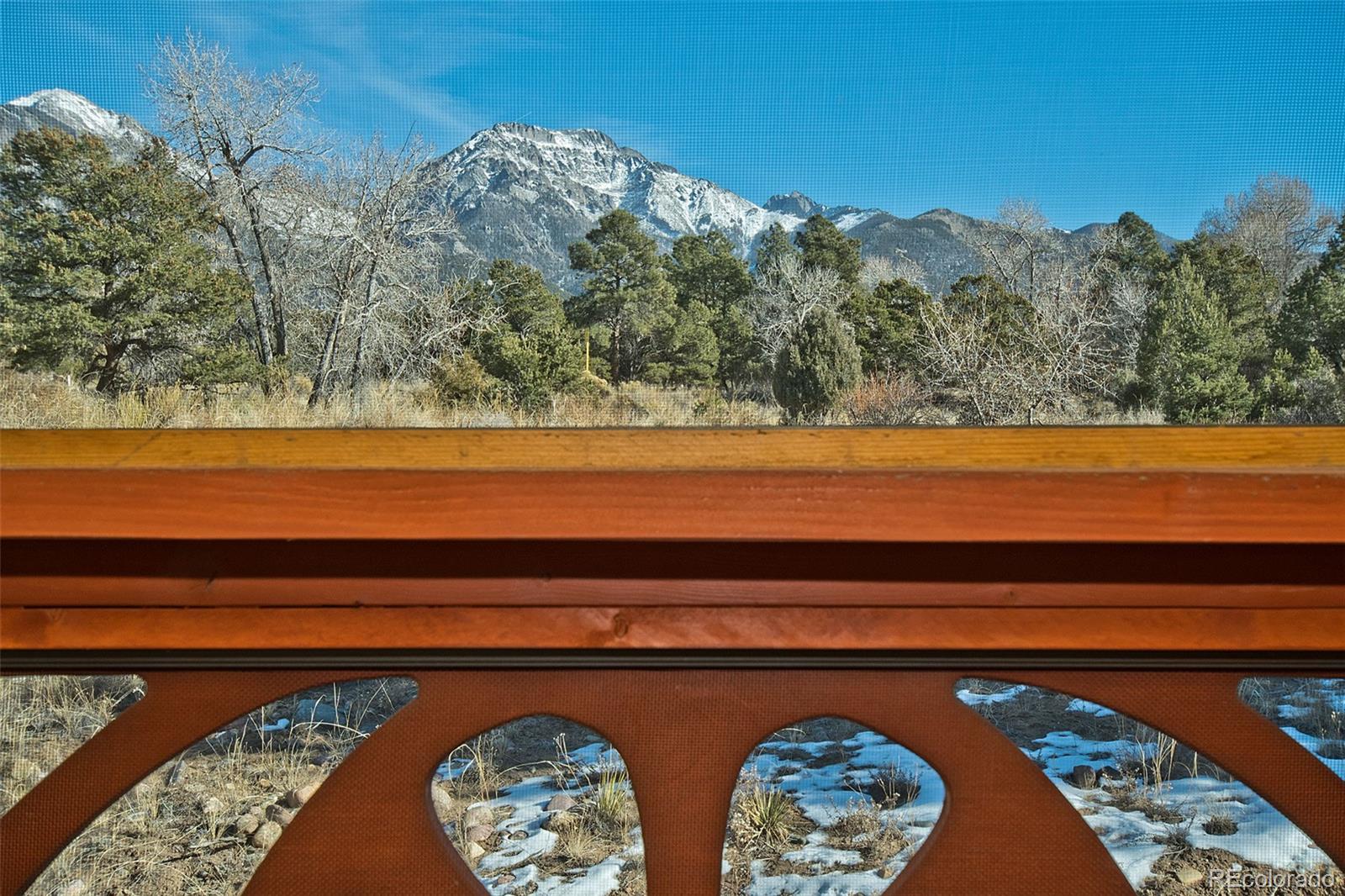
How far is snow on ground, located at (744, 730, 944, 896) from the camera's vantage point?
0.95 m

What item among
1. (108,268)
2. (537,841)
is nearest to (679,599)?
(537,841)

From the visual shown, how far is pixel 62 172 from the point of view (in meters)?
1.07

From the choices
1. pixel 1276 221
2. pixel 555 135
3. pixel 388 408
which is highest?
pixel 555 135

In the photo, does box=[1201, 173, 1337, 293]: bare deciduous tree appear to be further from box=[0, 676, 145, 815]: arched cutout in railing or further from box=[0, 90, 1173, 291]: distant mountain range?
box=[0, 676, 145, 815]: arched cutout in railing

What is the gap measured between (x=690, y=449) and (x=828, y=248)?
66 cm

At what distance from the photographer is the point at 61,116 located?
832 millimetres

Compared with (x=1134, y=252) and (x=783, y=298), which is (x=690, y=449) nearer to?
(x=1134, y=252)

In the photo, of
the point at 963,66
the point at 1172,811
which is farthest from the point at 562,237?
the point at 1172,811

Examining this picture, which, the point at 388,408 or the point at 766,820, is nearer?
the point at 388,408

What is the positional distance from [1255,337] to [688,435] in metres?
0.84

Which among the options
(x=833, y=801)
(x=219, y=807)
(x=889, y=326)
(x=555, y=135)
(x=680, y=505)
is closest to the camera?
→ (x=680, y=505)

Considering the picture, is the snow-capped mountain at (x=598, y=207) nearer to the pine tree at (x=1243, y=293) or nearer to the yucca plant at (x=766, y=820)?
the pine tree at (x=1243, y=293)

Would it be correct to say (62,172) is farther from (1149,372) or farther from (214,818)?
(1149,372)

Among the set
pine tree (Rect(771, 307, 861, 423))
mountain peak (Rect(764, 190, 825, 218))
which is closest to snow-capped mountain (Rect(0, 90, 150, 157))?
mountain peak (Rect(764, 190, 825, 218))
